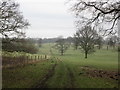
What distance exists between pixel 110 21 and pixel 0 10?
1467cm

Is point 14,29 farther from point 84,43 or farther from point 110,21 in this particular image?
point 84,43

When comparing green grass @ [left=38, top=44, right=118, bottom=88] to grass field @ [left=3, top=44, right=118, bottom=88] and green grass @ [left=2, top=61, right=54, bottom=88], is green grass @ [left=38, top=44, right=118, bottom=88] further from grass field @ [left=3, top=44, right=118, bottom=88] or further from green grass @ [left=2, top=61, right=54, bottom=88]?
green grass @ [left=2, top=61, right=54, bottom=88]

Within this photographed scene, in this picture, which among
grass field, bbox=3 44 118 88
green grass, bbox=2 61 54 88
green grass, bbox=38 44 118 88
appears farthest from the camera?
green grass, bbox=38 44 118 88

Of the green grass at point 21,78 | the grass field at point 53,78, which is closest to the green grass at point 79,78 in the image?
the grass field at point 53,78

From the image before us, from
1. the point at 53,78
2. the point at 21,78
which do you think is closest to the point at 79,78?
the point at 53,78

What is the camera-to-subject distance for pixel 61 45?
12231 cm

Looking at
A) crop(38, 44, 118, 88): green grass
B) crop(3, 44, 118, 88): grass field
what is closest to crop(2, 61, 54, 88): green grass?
crop(3, 44, 118, 88): grass field

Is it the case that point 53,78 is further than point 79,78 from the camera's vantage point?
No

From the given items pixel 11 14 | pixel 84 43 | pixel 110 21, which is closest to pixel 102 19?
pixel 110 21

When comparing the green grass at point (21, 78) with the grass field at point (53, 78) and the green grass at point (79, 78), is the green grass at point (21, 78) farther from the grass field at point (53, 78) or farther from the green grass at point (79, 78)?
the green grass at point (79, 78)

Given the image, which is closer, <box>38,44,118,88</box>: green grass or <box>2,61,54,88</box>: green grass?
<box>2,61,54,88</box>: green grass

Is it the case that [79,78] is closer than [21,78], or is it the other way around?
[21,78]

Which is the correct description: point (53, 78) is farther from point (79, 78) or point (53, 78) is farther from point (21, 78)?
point (21, 78)

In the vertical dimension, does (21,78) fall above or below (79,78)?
above
